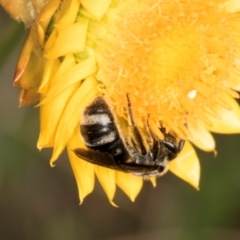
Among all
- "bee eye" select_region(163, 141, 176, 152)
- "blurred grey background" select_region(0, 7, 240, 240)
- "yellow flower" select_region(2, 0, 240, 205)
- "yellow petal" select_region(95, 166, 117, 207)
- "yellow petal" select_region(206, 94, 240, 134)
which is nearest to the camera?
"yellow flower" select_region(2, 0, 240, 205)

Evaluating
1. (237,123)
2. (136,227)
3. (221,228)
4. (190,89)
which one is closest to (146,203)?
(136,227)

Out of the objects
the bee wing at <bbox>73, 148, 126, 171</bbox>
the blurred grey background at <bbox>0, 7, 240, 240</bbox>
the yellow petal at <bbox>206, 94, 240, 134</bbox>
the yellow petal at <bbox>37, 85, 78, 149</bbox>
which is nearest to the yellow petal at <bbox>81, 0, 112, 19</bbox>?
the yellow petal at <bbox>37, 85, 78, 149</bbox>

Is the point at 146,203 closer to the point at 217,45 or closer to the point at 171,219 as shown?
the point at 171,219

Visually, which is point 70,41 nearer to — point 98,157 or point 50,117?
point 50,117

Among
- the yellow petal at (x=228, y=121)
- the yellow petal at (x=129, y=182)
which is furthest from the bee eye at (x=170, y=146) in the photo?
the yellow petal at (x=228, y=121)

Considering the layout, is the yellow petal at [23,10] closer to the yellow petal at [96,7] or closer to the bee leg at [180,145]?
the yellow petal at [96,7]

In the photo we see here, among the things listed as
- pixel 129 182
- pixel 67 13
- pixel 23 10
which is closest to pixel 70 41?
pixel 67 13

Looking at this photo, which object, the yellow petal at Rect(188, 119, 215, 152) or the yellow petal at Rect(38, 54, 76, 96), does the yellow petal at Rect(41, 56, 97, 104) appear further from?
the yellow petal at Rect(188, 119, 215, 152)
